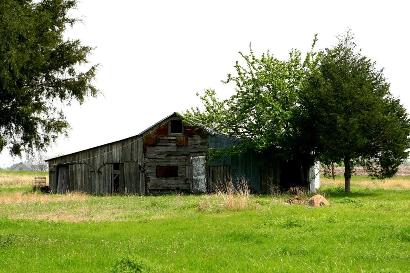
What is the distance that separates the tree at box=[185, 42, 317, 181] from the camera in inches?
1852

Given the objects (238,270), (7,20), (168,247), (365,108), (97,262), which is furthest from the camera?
(365,108)

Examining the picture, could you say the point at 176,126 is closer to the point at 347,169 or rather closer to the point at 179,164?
the point at 179,164

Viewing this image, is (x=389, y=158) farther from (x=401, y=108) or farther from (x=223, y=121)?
(x=223, y=121)

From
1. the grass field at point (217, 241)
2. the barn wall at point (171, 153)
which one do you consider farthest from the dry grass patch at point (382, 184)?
the grass field at point (217, 241)

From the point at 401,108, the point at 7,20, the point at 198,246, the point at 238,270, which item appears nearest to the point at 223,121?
the point at 401,108

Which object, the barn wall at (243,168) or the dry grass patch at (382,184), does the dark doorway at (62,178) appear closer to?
the barn wall at (243,168)

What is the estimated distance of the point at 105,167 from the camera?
53656mm

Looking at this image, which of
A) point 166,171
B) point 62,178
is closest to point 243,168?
point 166,171

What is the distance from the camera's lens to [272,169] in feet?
165

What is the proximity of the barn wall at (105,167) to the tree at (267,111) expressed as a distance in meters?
6.78

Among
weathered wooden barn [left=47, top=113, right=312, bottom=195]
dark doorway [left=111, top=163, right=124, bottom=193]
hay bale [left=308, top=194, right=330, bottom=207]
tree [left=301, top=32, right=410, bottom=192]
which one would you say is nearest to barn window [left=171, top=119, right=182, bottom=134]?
weathered wooden barn [left=47, top=113, right=312, bottom=195]

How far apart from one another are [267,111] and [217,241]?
1218 inches

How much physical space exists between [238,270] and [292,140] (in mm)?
35357

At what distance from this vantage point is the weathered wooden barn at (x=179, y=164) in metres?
50.4
